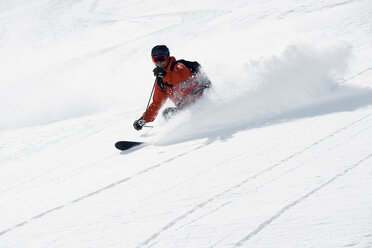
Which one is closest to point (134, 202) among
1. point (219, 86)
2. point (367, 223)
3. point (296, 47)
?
point (367, 223)

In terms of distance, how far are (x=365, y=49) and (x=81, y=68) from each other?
27.9 ft

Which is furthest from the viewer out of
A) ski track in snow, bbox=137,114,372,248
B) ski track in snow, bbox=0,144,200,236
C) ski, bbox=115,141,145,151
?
ski, bbox=115,141,145,151

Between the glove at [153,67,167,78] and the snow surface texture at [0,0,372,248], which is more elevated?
the glove at [153,67,167,78]

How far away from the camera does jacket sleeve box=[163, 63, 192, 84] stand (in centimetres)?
549

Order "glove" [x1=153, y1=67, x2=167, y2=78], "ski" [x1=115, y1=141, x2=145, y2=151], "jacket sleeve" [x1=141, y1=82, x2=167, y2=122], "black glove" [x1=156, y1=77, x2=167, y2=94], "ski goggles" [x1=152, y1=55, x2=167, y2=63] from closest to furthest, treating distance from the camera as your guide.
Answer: "ski" [x1=115, y1=141, x2=145, y2=151] → "ski goggles" [x1=152, y1=55, x2=167, y2=63] → "glove" [x1=153, y1=67, x2=167, y2=78] → "black glove" [x1=156, y1=77, x2=167, y2=94] → "jacket sleeve" [x1=141, y1=82, x2=167, y2=122]

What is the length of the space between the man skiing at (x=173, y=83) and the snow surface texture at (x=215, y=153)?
194 millimetres

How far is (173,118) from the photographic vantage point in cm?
566

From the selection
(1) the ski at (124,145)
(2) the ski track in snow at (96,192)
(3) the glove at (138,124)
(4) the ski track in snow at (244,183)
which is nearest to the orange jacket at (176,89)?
(3) the glove at (138,124)

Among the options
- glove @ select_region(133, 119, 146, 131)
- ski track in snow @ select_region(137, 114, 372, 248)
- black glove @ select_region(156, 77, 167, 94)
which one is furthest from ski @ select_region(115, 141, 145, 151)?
ski track in snow @ select_region(137, 114, 372, 248)

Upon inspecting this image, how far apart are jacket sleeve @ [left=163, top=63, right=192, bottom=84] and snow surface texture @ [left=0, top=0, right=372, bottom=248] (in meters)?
0.48

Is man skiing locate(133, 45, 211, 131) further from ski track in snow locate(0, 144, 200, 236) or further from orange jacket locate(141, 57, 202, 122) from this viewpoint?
ski track in snow locate(0, 144, 200, 236)

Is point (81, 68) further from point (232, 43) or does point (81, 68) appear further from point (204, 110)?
point (204, 110)

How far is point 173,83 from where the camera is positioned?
561cm

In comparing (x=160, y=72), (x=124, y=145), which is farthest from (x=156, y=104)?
(x=124, y=145)
